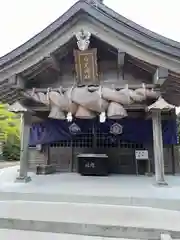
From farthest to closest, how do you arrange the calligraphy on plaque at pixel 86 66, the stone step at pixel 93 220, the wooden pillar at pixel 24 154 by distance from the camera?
the wooden pillar at pixel 24 154
the calligraphy on plaque at pixel 86 66
the stone step at pixel 93 220

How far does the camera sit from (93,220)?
3.61 m

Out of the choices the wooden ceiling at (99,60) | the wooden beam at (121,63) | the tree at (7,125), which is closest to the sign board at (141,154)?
the wooden ceiling at (99,60)

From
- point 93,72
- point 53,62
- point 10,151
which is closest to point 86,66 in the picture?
point 93,72

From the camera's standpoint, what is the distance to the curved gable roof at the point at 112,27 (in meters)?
4.76

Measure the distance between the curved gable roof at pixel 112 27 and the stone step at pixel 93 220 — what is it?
3300mm

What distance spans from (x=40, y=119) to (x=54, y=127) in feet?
2.25

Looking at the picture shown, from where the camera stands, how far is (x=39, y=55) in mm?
5145

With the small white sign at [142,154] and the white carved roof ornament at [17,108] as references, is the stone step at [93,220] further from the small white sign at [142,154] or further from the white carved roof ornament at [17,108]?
the small white sign at [142,154]

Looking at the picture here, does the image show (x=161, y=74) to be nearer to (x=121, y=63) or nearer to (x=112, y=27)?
(x=121, y=63)

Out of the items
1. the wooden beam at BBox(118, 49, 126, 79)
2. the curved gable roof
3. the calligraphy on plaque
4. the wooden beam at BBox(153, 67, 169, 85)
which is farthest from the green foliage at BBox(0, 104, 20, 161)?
the wooden beam at BBox(153, 67, 169, 85)

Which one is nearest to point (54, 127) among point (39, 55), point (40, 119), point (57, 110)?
point (40, 119)

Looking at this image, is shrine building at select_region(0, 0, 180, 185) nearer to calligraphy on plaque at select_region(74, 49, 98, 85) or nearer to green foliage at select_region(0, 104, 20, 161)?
calligraphy on plaque at select_region(74, 49, 98, 85)

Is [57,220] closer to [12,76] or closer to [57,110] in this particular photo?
[57,110]

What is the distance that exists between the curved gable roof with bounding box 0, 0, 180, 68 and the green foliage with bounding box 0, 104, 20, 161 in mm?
18405
